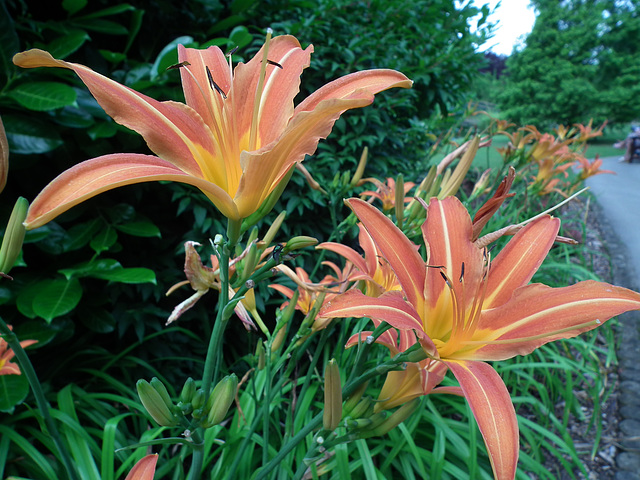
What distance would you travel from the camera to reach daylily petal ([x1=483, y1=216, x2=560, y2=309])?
0.56 meters

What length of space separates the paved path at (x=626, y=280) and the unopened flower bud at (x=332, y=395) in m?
1.92

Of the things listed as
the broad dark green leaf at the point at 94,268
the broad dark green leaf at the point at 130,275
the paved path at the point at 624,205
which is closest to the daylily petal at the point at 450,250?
the broad dark green leaf at the point at 130,275

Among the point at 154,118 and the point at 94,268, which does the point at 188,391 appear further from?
the point at 94,268

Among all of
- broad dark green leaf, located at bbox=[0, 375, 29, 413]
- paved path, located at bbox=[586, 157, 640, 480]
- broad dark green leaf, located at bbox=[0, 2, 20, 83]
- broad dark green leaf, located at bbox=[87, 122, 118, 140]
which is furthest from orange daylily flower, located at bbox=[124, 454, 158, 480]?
paved path, located at bbox=[586, 157, 640, 480]

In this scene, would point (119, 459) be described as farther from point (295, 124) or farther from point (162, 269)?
point (295, 124)

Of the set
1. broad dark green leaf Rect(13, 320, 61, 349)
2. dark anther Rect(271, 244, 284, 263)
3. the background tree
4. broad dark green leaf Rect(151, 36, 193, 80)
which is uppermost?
the background tree

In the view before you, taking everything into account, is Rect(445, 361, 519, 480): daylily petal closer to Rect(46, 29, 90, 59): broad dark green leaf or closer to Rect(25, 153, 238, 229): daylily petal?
Rect(25, 153, 238, 229): daylily petal

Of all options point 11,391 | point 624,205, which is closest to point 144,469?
point 11,391

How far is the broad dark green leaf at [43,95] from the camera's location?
1.09 metres

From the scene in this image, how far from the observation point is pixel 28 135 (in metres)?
1.17

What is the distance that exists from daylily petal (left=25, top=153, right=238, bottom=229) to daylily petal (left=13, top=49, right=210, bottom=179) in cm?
3

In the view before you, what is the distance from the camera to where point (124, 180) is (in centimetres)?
39

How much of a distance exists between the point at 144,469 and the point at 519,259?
2.14 feet

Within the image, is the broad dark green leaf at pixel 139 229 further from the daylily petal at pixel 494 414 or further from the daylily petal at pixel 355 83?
the daylily petal at pixel 494 414
